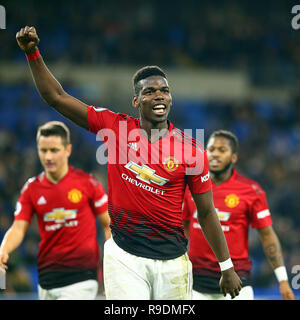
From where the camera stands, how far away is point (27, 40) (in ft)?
13.2

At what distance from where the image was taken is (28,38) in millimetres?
4012

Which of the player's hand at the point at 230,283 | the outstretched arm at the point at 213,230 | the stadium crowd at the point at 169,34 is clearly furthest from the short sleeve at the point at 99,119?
the stadium crowd at the point at 169,34

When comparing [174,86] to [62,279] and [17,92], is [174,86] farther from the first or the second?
[62,279]

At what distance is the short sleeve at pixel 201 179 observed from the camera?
434 centimetres

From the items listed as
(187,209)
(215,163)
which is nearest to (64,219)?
(187,209)

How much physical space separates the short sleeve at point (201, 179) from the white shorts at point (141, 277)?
1.87ft

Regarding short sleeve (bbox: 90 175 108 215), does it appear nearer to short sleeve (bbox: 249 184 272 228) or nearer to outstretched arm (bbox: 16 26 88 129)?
short sleeve (bbox: 249 184 272 228)

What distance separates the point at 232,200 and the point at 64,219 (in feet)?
6.07

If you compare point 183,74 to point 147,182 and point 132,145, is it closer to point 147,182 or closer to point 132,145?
point 132,145

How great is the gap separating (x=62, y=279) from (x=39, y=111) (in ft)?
35.1

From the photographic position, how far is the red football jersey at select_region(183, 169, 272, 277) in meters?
5.86

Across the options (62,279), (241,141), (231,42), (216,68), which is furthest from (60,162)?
(231,42)

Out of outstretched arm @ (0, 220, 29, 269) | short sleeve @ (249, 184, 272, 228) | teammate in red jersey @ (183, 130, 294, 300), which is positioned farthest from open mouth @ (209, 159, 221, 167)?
outstretched arm @ (0, 220, 29, 269)

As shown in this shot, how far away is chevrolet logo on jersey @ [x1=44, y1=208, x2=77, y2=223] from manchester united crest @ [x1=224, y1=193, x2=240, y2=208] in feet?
5.56
